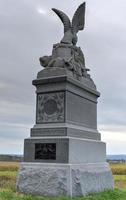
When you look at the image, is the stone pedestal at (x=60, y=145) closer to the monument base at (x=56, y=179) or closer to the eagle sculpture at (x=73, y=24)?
the monument base at (x=56, y=179)

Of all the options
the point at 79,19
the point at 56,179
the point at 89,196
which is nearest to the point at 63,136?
the point at 56,179

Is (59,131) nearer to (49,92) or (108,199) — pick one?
(49,92)

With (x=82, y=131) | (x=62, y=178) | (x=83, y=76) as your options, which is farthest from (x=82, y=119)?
(x=62, y=178)

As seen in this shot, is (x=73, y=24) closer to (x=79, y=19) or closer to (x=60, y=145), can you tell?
(x=79, y=19)

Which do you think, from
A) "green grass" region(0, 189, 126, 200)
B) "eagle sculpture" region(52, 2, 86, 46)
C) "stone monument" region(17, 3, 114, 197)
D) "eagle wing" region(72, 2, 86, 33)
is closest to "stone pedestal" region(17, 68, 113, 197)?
"stone monument" region(17, 3, 114, 197)

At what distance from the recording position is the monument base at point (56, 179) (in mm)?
9078

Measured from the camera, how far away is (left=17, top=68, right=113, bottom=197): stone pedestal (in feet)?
30.4

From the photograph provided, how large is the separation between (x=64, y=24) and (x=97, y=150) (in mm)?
3828

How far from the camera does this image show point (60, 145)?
9.45 meters

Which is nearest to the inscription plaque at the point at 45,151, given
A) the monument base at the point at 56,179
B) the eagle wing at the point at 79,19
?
the monument base at the point at 56,179

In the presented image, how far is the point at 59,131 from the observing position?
9680mm

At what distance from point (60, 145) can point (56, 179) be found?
829mm

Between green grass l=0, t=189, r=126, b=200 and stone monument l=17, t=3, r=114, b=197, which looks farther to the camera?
stone monument l=17, t=3, r=114, b=197

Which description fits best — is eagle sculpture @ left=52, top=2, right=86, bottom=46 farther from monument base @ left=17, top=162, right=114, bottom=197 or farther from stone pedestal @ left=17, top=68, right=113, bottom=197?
monument base @ left=17, top=162, right=114, bottom=197
